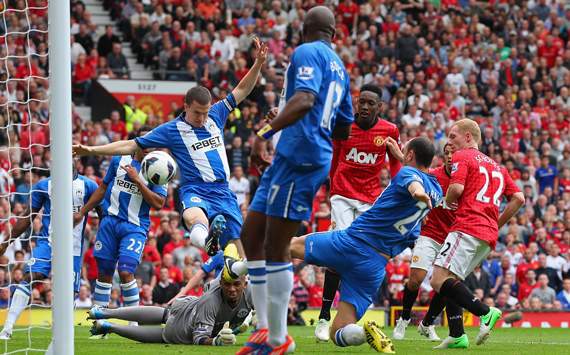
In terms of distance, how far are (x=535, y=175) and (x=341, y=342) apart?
59.7ft

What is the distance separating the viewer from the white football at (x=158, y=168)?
43.2 feet

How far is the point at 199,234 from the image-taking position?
40.7 feet

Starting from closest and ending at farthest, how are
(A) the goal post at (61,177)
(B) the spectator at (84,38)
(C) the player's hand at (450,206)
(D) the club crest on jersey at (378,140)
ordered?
(A) the goal post at (61,177), (C) the player's hand at (450,206), (D) the club crest on jersey at (378,140), (B) the spectator at (84,38)

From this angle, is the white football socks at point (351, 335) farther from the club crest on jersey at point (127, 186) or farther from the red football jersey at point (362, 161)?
the club crest on jersey at point (127, 186)

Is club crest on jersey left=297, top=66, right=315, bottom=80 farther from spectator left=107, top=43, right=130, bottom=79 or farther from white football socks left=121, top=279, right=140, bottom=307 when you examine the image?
spectator left=107, top=43, right=130, bottom=79

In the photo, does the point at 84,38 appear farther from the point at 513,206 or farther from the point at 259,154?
the point at 259,154

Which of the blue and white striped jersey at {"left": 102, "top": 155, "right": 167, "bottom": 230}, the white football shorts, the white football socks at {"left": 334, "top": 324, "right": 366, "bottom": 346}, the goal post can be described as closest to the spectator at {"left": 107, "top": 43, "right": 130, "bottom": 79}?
the blue and white striped jersey at {"left": 102, "top": 155, "right": 167, "bottom": 230}

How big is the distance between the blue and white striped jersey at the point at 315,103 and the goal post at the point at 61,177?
1.74 meters

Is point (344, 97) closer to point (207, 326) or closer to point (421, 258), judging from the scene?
point (207, 326)

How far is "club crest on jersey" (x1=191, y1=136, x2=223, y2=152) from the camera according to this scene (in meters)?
13.0

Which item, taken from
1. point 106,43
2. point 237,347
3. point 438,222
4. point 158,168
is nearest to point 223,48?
point 106,43

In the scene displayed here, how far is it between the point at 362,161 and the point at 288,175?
5823 millimetres

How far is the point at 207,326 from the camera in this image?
11352mm

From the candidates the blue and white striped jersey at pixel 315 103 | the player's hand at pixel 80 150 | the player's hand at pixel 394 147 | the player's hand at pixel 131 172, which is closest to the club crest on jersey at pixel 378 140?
the player's hand at pixel 394 147
